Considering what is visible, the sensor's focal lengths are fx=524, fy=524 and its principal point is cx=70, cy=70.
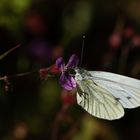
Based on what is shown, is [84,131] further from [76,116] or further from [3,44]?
[3,44]

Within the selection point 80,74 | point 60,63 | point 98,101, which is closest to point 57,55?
point 98,101

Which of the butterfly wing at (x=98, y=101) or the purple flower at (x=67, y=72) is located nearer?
the purple flower at (x=67, y=72)

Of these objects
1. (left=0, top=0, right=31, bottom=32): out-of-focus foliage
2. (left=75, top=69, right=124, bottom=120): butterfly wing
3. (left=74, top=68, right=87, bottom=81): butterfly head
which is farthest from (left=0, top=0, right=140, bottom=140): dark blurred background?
(left=74, top=68, right=87, bottom=81): butterfly head

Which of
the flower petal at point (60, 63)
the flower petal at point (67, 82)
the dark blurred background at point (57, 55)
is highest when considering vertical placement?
the flower petal at point (60, 63)

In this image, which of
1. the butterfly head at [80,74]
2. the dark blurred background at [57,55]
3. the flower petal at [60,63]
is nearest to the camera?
the flower petal at [60,63]

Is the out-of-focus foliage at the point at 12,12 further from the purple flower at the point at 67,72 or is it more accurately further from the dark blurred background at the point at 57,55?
the purple flower at the point at 67,72

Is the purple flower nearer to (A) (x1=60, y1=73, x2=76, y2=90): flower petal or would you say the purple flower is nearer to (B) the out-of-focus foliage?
(A) (x1=60, y1=73, x2=76, y2=90): flower petal

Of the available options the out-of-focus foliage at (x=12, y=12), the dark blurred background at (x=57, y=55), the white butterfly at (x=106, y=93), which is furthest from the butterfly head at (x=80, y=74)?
the out-of-focus foliage at (x=12, y=12)
